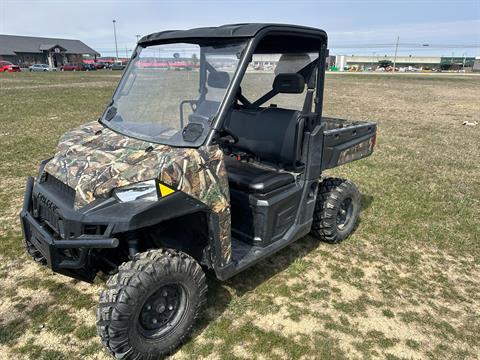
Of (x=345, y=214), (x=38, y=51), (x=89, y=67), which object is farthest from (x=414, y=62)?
(x=345, y=214)

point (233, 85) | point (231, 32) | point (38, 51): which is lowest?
point (233, 85)

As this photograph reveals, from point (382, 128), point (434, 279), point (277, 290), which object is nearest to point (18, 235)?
point (277, 290)

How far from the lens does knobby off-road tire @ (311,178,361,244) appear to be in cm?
421

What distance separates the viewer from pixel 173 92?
321 cm

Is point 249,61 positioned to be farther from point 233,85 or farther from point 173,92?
point 173,92

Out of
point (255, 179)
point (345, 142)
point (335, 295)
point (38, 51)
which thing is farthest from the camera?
point (38, 51)

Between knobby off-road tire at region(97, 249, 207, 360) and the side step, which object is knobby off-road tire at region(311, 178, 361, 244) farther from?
knobby off-road tire at region(97, 249, 207, 360)

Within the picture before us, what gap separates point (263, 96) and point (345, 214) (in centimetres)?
167

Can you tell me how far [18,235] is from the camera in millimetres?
4395

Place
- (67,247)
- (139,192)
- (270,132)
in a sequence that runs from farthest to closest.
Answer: (270,132), (139,192), (67,247)

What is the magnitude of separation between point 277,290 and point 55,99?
1615 cm

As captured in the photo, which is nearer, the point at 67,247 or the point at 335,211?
the point at 67,247

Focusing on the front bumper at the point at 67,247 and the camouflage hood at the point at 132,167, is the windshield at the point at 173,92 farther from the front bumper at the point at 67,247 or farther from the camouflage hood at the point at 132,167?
the front bumper at the point at 67,247

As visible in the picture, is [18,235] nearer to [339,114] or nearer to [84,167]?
[84,167]
